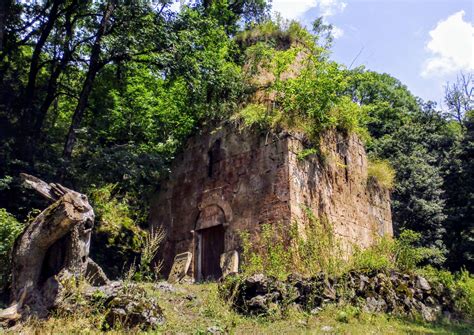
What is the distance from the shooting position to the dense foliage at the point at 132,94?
13.6m

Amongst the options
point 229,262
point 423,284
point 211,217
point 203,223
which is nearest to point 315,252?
point 423,284

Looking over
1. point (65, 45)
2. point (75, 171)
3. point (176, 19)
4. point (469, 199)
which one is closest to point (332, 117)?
point (176, 19)

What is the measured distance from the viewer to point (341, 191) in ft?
46.1

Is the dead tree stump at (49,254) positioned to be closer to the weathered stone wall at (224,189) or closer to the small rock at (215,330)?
the small rock at (215,330)

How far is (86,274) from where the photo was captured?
8.88 metres

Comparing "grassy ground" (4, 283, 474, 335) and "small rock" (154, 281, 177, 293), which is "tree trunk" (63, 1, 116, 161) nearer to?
"small rock" (154, 281, 177, 293)

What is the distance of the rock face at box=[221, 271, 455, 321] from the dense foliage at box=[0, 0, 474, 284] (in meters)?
4.04

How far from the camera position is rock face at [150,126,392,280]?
1259cm

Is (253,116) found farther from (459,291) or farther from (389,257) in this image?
(459,291)

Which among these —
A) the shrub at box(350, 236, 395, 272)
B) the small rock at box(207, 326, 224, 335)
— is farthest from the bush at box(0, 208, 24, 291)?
the shrub at box(350, 236, 395, 272)

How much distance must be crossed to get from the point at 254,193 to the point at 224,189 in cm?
114

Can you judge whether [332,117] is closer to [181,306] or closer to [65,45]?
[181,306]

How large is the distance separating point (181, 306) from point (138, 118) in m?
8.01

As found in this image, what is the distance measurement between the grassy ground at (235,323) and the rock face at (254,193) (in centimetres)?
337
